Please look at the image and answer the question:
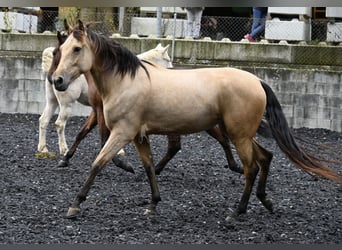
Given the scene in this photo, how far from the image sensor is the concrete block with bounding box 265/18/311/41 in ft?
43.7

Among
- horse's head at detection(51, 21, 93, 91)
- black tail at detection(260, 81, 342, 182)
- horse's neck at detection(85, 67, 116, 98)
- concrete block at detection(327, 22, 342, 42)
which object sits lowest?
black tail at detection(260, 81, 342, 182)

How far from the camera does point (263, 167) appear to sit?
576 centimetres

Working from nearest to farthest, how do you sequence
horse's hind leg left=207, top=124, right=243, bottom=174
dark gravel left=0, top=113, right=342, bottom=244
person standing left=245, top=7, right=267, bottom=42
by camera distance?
dark gravel left=0, top=113, right=342, bottom=244, horse's hind leg left=207, top=124, right=243, bottom=174, person standing left=245, top=7, right=267, bottom=42

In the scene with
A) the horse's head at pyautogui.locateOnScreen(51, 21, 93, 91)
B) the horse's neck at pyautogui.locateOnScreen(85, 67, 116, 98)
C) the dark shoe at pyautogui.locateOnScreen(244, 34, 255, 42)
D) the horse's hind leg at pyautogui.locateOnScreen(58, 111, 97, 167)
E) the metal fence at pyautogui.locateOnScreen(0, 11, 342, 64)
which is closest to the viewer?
the horse's head at pyautogui.locateOnScreen(51, 21, 93, 91)

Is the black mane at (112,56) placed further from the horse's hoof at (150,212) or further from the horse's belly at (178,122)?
the horse's hoof at (150,212)

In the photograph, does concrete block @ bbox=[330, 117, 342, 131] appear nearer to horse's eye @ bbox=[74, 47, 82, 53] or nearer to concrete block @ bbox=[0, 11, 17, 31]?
concrete block @ bbox=[0, 11, 17, 31]

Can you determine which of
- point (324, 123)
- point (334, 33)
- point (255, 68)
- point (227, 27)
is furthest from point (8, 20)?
point (324, 123)

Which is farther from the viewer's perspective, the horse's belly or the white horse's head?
the white horse's head

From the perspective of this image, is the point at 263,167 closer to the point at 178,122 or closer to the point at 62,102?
the point at 178,122

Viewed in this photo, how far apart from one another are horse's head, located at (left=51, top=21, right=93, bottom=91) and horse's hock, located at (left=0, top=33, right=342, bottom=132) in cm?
738

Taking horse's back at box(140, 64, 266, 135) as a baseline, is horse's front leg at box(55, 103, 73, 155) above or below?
below

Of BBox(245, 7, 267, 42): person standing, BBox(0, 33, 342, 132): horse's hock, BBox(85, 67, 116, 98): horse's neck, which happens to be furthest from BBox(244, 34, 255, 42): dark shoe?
BBox(85, 67, 116, 98): horse's neck

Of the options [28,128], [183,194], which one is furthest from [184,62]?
[183,194]

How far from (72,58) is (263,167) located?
175cm
